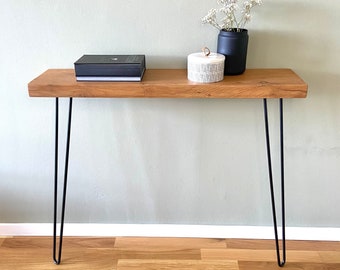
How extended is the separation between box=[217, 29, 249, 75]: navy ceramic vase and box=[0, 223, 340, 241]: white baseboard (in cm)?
74

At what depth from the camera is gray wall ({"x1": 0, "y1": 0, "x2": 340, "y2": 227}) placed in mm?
1245

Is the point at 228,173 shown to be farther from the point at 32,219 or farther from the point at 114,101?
the point at 32,219

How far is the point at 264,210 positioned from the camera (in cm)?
151

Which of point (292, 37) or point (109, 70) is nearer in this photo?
point (109, 70)

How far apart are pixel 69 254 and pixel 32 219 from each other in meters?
0.25

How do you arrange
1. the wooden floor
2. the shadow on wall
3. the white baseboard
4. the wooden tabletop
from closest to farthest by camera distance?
the wooden tabletop → the shadow on wall → the wooden floor → the white baseboard

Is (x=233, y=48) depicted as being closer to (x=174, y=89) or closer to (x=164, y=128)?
(x=174, y=89)

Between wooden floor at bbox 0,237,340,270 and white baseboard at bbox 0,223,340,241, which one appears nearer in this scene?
wooden floor at bbox 0,237,340,270

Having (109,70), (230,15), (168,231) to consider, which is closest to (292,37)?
(230,15)

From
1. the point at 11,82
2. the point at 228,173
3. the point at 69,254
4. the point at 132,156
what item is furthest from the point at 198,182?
the point at 11,82

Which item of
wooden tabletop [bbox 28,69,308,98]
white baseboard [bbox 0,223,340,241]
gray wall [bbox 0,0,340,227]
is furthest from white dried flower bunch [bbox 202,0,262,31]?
white baseboard [bbox 0,223,340,241]

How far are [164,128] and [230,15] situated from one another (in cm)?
50

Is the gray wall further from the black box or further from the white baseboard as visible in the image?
the black box

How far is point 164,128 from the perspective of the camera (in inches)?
55.2
